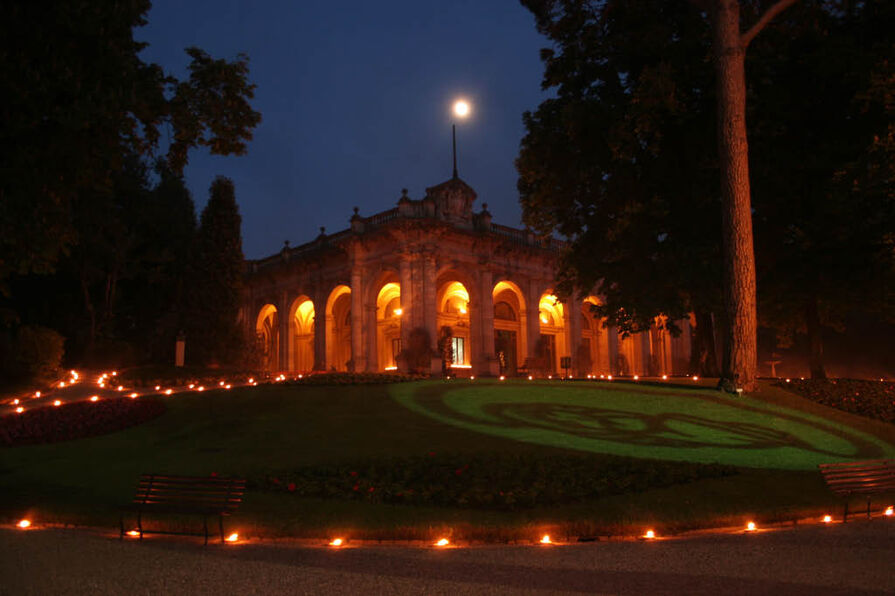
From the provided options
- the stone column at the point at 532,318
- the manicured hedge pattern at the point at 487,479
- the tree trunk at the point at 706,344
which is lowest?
the manicured hedge pattern at the point at 487,479

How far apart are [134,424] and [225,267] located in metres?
16.4

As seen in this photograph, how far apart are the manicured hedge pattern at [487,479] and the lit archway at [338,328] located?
32.8 meters

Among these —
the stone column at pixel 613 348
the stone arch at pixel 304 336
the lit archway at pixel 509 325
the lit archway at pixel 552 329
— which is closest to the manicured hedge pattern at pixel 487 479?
the lit archway at pixel 509 325

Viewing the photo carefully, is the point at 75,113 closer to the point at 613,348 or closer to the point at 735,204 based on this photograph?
the point at 735,204

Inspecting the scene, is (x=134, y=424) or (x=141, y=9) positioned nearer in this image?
(x=141, y=9)

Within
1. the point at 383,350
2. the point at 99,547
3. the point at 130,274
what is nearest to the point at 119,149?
the point at 99,547

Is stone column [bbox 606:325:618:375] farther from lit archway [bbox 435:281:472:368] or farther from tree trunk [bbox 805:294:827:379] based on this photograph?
tree trunk [bbox 805:294:827:379]

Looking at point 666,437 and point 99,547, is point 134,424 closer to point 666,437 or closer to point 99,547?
point 99,547

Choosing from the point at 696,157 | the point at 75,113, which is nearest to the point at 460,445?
the point at 75,113

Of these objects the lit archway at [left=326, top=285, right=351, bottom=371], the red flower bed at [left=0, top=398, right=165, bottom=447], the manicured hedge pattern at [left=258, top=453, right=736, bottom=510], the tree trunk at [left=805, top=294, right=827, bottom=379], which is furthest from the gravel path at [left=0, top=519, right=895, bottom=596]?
the lit archway at [left=326, top=285, right=351, bottom=371]

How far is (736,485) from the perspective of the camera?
→ 394 inches

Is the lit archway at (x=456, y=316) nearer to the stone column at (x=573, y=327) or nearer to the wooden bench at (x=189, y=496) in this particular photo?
the stone column at (x=573, y=327)

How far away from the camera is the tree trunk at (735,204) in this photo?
17781mm

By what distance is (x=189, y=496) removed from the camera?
772cm
